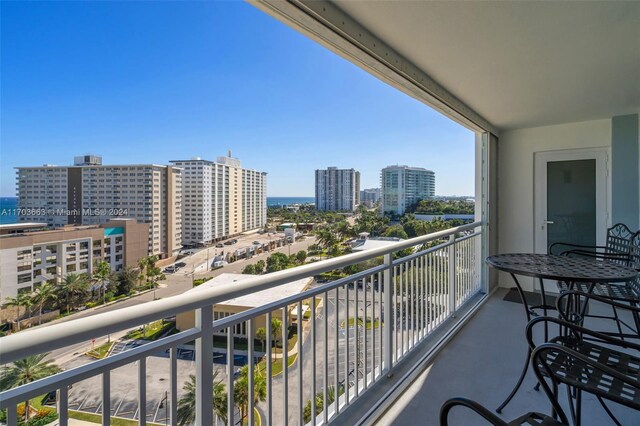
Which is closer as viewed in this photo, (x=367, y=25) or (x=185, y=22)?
(x=367, y=25)

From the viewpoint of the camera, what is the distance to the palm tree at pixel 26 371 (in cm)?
71

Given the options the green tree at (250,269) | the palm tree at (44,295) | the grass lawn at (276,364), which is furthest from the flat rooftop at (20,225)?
the grass lawn at (276,364)

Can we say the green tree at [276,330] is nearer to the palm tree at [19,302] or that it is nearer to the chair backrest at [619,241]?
the palm tree at [19,302]

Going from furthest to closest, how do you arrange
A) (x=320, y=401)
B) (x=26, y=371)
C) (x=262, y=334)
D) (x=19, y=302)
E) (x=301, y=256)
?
(x=301, y=256) → (x=320, y=401) → (x=262, y=334) → (x=19, y=302) → (x=26, y=371)

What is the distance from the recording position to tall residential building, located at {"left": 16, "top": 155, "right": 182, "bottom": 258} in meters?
1.63

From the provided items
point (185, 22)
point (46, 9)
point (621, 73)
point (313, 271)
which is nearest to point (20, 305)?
point (313, 271)

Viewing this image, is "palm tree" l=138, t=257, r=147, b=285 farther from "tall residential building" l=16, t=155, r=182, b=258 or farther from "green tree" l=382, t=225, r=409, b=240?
"green tree" l=382, t=225, r=409, b=240

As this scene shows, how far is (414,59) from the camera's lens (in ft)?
7.66

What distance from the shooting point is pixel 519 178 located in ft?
15.2

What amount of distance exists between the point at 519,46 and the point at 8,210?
3075mm

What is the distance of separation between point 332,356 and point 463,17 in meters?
2.14

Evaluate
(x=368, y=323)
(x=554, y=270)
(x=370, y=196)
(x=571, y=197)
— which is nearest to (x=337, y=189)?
(x=370, y=196)

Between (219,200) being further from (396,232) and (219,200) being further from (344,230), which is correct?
(396,232)

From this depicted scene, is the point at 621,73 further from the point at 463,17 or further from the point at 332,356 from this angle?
the point at 332,356
